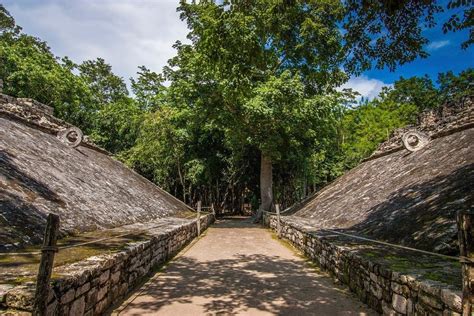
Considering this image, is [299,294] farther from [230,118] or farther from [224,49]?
[230,118]

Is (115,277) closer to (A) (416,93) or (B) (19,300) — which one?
(B) (19,300)

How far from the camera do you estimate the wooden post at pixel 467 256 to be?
2742 millimetres

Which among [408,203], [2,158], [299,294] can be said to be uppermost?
[2,158]

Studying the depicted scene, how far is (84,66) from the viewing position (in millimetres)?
42688

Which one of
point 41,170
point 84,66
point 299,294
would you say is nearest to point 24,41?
point 84,66

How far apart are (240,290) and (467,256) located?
4226 millimetres

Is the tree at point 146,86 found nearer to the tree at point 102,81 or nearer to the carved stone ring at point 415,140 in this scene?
the tree at point 102,81

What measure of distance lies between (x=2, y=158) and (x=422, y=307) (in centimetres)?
821

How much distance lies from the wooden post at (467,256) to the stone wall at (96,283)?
12.5ft

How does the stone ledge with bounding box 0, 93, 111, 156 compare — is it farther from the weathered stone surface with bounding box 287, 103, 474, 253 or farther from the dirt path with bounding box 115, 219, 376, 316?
the weathered stone surface with bounding box 287, 103, 474, 253

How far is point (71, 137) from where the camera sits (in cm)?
1288

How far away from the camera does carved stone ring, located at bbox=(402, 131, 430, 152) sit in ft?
40.8

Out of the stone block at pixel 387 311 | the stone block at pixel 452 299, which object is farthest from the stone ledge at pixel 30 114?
the stone block at pixel 452 299

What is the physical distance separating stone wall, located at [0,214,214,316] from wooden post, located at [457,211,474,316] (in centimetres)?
381
